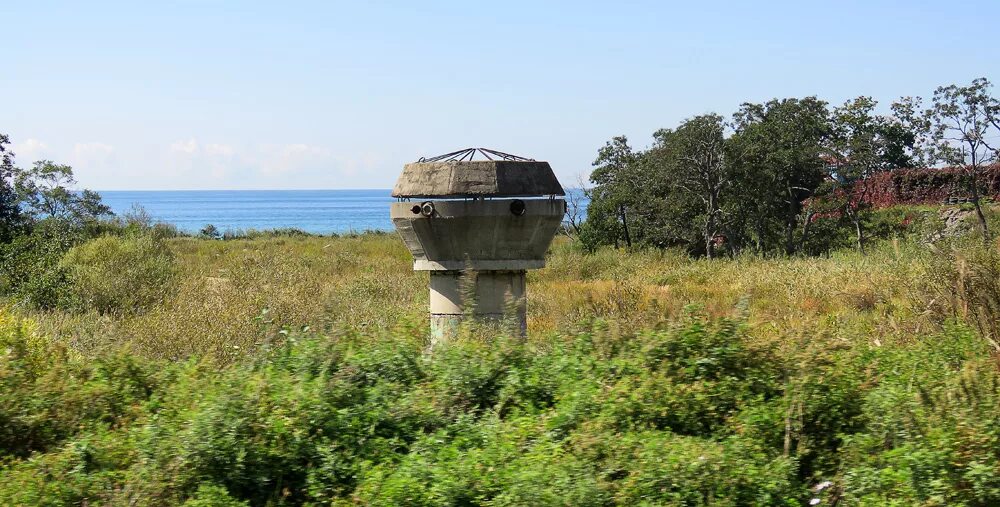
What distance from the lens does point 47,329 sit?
11.2m

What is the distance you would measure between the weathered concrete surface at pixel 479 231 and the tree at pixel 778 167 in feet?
75.6

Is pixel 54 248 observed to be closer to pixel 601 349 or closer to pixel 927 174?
pixel 601 349

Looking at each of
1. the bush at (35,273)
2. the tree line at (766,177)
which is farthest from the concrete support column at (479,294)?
the tree line at (766,177)

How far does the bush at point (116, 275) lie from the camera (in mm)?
16203

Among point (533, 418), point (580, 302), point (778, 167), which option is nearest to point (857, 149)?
point (778, 167)

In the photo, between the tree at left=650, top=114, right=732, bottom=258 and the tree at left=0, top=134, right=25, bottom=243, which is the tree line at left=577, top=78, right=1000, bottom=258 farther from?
the tree at left=0, top=134, right=25, bottom=243

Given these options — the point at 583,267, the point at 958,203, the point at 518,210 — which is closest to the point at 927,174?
the point at 958,203

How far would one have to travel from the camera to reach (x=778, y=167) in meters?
31.6

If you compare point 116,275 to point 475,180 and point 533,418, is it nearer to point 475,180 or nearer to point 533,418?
point 475,180

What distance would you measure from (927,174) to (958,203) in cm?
310

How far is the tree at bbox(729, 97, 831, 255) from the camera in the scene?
3153 cm

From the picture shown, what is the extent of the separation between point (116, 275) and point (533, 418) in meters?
13.5

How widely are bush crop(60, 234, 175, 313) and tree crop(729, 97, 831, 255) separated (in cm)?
1836

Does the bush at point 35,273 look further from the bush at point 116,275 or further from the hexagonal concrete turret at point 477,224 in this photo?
the hexagonal concrete turret at point 477,224
